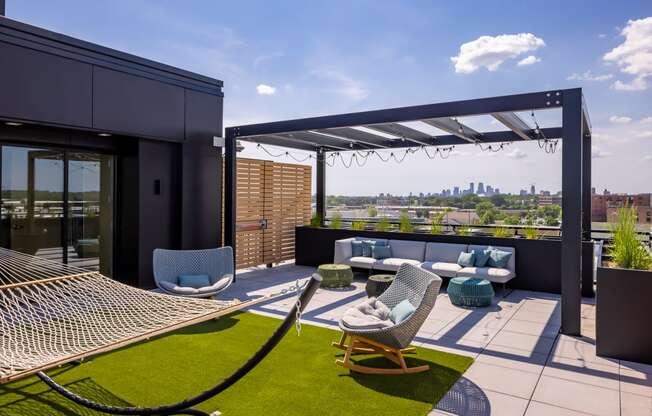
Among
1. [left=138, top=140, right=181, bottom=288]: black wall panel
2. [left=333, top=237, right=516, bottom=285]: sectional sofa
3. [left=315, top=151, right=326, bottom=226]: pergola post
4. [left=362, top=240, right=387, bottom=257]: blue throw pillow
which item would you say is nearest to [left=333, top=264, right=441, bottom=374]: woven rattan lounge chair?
[left=333, top=237, right=516, bottom=285]: sectional sofa

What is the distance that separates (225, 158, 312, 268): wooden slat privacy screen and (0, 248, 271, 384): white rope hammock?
516 centimetres


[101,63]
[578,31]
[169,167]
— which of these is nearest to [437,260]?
[578,31]

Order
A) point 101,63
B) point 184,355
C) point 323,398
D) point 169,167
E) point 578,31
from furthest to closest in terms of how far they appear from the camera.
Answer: point 169,167 → point 578,31 → point 101,63 → point 184,355 → point 323,398

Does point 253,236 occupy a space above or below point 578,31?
below

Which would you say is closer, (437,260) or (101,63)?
(101,63)

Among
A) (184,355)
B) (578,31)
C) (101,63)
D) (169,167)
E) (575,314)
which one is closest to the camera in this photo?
(184,355)

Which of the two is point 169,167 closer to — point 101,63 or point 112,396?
point 101,63

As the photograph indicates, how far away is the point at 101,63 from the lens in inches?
274

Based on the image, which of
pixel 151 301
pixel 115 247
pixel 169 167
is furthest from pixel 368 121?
pixel 115 247

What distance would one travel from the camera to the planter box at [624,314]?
457cm

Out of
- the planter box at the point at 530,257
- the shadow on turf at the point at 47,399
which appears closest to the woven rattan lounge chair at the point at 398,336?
the shadow on turf at the point at 47,399

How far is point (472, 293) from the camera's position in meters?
6.78

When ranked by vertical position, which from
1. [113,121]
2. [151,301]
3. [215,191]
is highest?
[113,121]

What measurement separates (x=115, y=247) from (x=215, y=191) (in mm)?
2072
